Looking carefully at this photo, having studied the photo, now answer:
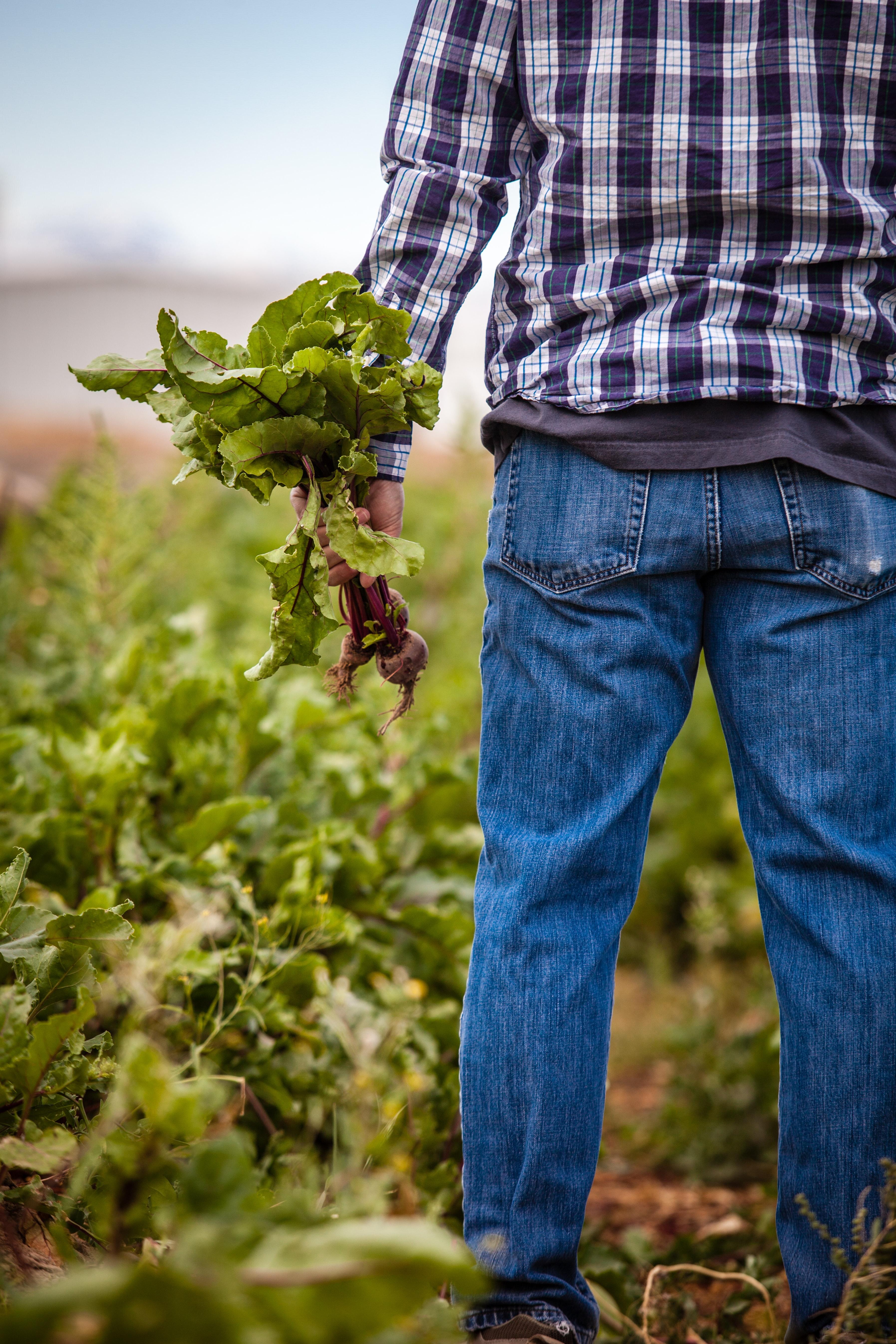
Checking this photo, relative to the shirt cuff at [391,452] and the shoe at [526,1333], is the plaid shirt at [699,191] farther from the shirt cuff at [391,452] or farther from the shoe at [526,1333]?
the shoe at [526,1333]

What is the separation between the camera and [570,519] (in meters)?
1.33

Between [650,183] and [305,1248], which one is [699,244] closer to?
[650,183]

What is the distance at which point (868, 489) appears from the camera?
4.27ft

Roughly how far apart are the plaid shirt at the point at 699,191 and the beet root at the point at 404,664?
386 mm

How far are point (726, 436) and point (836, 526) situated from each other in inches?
6.7

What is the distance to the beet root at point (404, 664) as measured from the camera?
5.11ft

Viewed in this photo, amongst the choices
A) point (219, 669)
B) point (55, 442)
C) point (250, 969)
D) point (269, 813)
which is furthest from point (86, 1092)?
point (55, 442)

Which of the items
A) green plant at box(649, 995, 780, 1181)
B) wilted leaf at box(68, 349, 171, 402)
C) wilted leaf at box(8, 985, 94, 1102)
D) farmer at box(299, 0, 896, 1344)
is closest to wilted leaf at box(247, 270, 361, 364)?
wilted leaf at box(68, 349, 171, 402)

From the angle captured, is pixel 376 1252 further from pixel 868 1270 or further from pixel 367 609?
pixel 367 609

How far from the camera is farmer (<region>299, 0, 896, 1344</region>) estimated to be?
1.30 m

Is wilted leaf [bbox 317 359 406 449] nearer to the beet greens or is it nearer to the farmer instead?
the beet greens

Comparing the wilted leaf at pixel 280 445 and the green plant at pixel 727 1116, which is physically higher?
the wilted leaf at pixel 280 445

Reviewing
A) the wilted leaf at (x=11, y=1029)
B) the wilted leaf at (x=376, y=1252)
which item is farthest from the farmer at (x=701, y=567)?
the wilted leaf at (x=376, y=1252)

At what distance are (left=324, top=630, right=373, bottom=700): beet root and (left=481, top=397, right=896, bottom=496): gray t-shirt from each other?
1.37 feet
